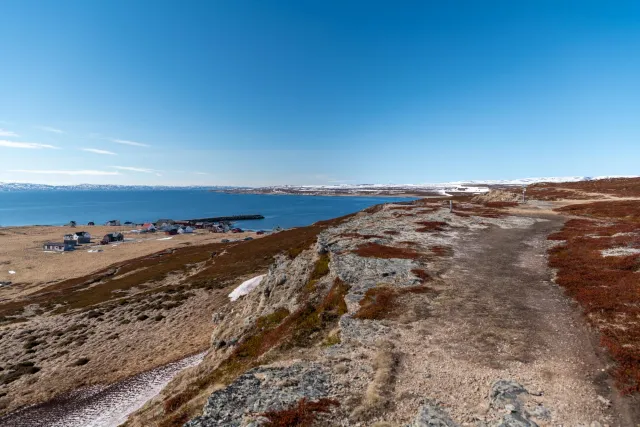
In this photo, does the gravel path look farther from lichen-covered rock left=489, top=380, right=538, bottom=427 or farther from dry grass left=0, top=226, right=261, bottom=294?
dry grass left=0, top=226, right=261, bottom=294

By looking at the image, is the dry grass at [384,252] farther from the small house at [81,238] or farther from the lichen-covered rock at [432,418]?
the small house at [81,238]

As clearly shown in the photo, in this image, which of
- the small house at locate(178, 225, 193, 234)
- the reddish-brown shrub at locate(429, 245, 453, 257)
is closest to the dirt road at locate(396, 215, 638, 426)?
the reddish-brown shrub at locate(429, 245, 453, 257)

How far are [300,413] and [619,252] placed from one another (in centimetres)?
2841

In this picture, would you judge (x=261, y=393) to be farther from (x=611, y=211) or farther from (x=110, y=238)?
(x=110, y=238)

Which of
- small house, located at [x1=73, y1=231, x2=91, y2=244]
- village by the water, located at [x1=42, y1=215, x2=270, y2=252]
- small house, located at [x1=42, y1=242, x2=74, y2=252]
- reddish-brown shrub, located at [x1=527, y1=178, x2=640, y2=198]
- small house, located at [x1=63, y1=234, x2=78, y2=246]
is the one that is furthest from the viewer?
small house, located at [x1=73, y1=231, x2=91, y2=244]

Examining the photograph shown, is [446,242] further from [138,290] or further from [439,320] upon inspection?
[138,290]

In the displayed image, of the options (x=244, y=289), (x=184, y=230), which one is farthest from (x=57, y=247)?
(x=244, y=289)

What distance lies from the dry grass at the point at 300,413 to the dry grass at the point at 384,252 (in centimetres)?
1753

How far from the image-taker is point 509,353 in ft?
40.3

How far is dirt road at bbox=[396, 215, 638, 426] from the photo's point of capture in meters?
9.40

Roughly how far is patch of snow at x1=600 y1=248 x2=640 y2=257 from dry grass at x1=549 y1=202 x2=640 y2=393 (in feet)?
2.09

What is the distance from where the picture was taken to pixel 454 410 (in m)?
9.53

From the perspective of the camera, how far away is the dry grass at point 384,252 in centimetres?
Answer: 2683

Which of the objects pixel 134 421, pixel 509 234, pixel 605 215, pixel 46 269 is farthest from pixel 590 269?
pixel 46 269
